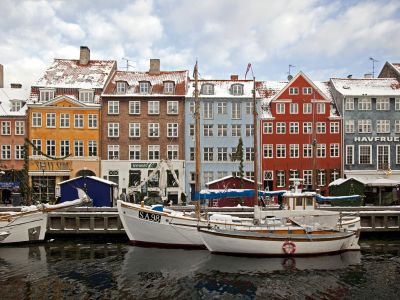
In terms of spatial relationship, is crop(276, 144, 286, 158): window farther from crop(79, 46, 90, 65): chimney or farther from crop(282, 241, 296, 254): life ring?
crop(79, 46, 90, 65): chimney

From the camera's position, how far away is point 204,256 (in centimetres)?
2480

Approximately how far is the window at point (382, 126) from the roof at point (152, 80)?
23.0 m

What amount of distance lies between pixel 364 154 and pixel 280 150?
9.70 m

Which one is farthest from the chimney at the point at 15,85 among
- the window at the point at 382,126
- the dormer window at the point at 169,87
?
the window at the point at 382,126

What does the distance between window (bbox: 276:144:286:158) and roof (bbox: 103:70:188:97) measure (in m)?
12.7

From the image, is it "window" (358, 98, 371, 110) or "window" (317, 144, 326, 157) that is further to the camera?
"window" (358, 98, 371, 110)

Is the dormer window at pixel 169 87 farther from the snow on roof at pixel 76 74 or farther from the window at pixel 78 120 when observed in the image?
the window at pixel 78 120

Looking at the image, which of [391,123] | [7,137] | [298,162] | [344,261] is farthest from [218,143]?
[344,261]

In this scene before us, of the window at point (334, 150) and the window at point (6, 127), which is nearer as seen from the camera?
the window at point (6, 127)

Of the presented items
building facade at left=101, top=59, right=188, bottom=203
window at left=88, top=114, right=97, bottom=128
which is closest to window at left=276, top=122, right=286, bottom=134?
building facade at left=101, top=59, right=188, bottom=203

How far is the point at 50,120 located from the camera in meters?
47.9

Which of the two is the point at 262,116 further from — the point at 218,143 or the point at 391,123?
the point at 391,123

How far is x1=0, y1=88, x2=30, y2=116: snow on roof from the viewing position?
4841 centimetres

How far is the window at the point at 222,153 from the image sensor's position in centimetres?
4903
